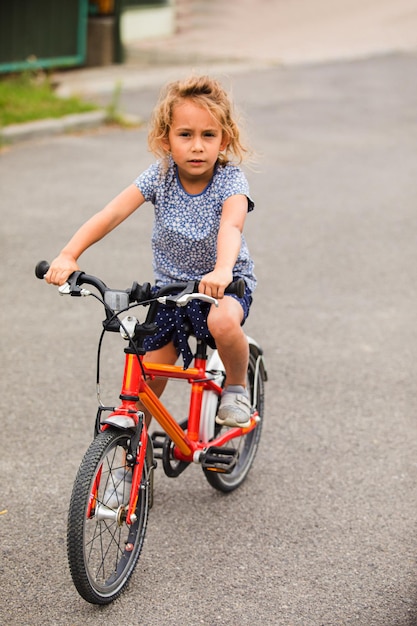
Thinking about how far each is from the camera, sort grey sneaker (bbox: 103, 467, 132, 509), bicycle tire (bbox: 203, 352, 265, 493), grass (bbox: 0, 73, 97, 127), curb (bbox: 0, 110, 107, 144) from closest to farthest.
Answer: grey sneaker (bbox: 103, 467, 132, 509), bicycle tire (bbox: 203, 352, 265, 493), curb (bbox: 0, 110, 107, 144), grass (bbox: 0, 73, 97, 127)

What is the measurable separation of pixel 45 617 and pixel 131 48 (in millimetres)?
15706

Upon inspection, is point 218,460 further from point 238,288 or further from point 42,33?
point 42,33

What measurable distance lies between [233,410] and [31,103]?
8863mm

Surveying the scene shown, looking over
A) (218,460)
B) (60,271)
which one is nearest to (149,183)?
(60,271)

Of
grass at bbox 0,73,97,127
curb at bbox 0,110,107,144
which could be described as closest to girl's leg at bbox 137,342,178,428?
curb at bbox 0,110,107,144

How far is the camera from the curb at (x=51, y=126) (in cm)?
1084

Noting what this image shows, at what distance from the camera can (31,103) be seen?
39.3ft

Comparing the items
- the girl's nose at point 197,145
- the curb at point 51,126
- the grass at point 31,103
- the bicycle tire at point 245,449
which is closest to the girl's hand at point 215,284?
the girl's nose at point 197,145

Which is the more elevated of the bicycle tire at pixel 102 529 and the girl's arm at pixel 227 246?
the girl's arm at pixel 227 246

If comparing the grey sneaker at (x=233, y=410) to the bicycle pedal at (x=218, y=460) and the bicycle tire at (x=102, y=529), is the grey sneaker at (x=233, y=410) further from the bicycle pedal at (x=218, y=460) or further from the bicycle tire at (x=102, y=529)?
the bicycle tire at (x=102, y=529)

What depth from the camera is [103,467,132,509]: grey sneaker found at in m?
3.45

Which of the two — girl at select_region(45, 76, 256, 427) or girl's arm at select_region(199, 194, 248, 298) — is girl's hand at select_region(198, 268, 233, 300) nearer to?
girl's arm at select_region(199, 194, 248, 298)

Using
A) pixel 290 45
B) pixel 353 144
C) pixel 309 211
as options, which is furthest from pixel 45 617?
pixel 290 45

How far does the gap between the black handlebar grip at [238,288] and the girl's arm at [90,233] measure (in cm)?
55
